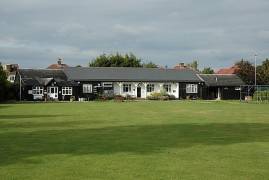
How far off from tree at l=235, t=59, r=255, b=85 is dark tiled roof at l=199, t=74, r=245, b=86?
6.61 m

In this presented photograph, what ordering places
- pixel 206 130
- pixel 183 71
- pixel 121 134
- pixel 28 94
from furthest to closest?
pixel 183 71
pixel 28 94
pixel 206 130
pixel 121 134

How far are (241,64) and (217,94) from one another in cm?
1190

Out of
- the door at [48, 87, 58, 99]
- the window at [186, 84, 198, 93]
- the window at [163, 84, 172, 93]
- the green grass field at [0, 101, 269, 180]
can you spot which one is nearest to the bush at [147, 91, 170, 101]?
the window at [163, 84, 172, 93]

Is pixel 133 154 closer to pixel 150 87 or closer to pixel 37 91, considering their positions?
pixel 37 91

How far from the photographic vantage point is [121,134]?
19.2 metres

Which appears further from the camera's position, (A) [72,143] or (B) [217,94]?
(B) [217,94]

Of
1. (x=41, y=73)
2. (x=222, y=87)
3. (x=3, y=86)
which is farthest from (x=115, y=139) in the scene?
(x=222, y=87)

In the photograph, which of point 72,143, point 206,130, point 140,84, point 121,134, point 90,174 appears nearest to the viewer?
point 90,174

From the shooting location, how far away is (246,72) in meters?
90.8

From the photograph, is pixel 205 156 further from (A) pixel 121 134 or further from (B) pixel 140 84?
(B) pixel 140 84

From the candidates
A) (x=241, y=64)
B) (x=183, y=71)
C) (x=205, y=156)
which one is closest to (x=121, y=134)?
(x=205, y=156)

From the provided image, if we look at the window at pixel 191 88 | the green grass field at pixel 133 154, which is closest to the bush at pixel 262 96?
the window at pixel 191 88

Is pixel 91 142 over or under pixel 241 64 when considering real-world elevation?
under

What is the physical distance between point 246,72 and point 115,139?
7617cm
